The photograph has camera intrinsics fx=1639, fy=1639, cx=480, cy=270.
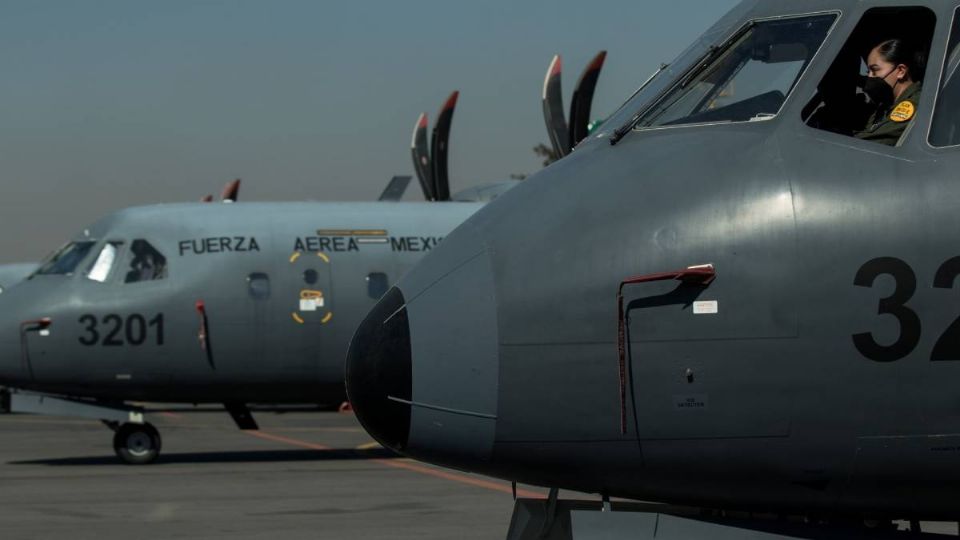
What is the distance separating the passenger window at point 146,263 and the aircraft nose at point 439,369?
1310 centimetres

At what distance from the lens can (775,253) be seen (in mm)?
6539

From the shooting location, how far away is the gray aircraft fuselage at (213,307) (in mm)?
19156

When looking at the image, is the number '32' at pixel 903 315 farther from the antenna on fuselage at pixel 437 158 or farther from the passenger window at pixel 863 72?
the antenna on fuselage at pixel 437 158

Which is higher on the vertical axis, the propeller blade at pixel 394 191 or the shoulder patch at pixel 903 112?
the propeller blade at pixel 394 191

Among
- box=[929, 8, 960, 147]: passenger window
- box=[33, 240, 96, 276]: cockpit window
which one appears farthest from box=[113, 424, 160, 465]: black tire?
box=[929, 8, 960, 147]: passenger window

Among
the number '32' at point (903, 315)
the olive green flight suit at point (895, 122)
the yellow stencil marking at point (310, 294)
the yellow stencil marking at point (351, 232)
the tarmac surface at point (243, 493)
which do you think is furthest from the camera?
the yellow stencil marking at point (351, 232)

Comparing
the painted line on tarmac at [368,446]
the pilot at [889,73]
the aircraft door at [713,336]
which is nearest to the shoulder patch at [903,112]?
the pilot at [889,73]

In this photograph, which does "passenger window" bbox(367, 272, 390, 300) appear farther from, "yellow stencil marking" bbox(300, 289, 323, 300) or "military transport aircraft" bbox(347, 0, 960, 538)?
"military transport aircraft" bbox(347, 0, 960, 538)

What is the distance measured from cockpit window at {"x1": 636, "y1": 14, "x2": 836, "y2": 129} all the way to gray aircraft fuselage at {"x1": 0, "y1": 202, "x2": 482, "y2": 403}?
12928 mm

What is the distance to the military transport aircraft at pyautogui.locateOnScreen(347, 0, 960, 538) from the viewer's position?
6.46 metres

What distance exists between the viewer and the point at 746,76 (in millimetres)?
7145

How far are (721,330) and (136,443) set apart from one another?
14.6 meters

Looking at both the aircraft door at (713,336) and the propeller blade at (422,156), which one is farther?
the propeller blade at (422,156)

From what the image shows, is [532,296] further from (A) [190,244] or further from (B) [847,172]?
(A) [190,244]
